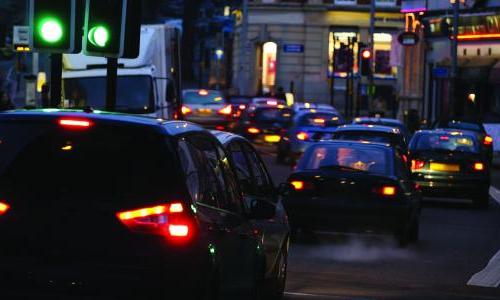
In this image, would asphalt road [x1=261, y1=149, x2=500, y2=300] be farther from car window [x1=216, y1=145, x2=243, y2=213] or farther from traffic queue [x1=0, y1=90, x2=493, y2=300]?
traffic queue [x1=0, y1=90, x2=493, y2=300]

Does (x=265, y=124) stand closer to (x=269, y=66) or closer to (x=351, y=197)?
(x=351, y=197)

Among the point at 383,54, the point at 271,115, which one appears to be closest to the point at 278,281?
the point at 271,115

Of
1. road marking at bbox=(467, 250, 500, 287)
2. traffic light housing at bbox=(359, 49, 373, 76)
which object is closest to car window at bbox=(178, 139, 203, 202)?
road marking at bbox=(467, 250, 500, 287)

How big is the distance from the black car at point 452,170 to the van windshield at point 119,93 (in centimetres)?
622

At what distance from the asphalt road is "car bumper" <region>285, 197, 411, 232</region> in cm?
33

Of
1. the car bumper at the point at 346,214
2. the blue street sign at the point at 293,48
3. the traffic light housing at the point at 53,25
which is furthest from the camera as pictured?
the blue street sign at the point at 293,48

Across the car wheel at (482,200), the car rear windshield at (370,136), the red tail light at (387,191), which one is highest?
the car rear windshield at (370,136)

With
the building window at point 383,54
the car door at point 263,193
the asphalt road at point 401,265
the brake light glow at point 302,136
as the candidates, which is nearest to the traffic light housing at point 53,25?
the car door at point 263,193

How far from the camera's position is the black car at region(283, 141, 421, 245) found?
639 inches

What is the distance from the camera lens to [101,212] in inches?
271

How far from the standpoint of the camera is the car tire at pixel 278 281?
10.2 meters

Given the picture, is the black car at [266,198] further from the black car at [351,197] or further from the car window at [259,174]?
the black car at [351,197]

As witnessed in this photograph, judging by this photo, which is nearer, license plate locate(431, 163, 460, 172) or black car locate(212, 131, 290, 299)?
black car locate(212, 131, 290, 299)

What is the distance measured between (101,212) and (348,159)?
10067mm
